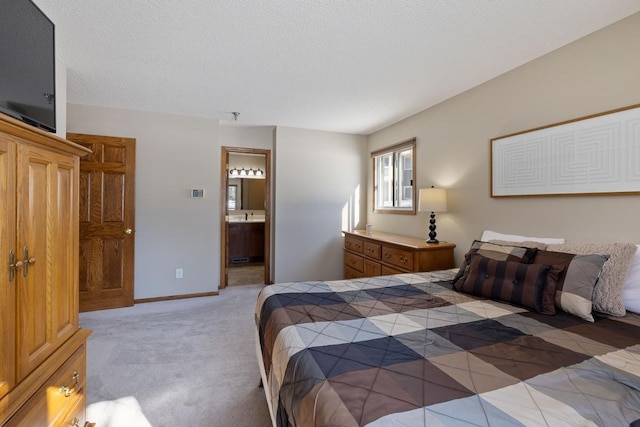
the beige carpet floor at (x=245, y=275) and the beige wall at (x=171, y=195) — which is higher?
the beige wall at (x=171, y=195)

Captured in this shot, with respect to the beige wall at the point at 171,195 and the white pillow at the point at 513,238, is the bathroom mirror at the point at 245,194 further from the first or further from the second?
the white pillow at the point at 513,238

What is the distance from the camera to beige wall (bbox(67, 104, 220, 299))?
145 inches

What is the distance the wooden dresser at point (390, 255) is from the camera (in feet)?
9.42

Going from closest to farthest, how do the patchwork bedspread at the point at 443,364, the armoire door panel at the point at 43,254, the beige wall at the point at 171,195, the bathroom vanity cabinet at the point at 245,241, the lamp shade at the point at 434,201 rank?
the patchwork bedspread at the point at 443,364, the armoire door panel at the point at 43,254, the lamp shade at the point at 434,201, the beige wall at the point at 171,195, the bathroom vanity cabinet at the point at 245,241

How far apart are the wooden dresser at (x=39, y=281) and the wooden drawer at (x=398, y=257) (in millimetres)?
2543

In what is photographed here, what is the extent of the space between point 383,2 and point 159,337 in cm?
325

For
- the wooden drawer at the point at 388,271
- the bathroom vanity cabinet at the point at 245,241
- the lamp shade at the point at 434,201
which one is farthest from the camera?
the bathroom vanity cabinet at the point at 245,241

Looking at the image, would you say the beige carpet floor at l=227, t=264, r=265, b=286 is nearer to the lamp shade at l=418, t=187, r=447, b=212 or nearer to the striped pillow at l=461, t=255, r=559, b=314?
the lamp shade at l=418, t=187, r=447, b=212

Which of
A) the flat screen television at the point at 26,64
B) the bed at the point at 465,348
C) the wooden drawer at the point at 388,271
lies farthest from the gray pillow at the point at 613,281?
the flat screen television at the point at 26,64

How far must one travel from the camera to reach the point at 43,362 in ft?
3.70

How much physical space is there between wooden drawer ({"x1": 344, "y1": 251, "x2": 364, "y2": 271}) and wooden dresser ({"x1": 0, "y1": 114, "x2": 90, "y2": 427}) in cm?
301

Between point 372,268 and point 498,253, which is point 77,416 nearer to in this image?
point 498,253

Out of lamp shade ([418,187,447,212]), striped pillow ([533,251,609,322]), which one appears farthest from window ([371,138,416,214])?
striped pillow ([533,251,609,322])

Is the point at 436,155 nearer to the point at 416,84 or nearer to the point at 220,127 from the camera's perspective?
the point at 416,84
